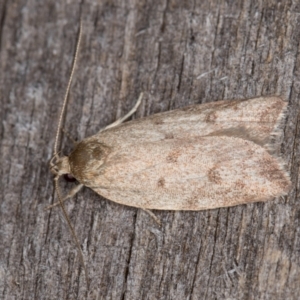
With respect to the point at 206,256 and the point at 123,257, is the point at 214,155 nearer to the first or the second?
the point at 206,256

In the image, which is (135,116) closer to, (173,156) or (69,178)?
(173,156)

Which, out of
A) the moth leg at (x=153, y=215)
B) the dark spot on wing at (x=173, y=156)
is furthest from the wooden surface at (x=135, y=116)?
the dark spot on wing at (x=173, y=156)

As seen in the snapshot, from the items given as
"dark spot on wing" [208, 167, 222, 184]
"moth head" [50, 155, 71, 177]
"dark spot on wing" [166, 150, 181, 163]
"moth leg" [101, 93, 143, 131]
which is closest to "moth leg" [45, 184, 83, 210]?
"moth head" [50, 155, 71, 177]

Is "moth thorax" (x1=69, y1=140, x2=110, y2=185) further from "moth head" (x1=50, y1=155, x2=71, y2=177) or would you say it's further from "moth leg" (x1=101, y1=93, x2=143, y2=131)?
"moth leg" (x1=101, y1=93, x2=143, y2=131)

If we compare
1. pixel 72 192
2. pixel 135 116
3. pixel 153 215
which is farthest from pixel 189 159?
pixel 72 192

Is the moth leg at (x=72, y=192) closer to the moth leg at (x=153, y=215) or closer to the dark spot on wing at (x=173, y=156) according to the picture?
the moth leg at (x=153, y=215)

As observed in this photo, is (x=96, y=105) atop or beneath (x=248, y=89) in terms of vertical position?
beneath

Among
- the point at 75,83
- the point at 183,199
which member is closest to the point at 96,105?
the point at 75,83
